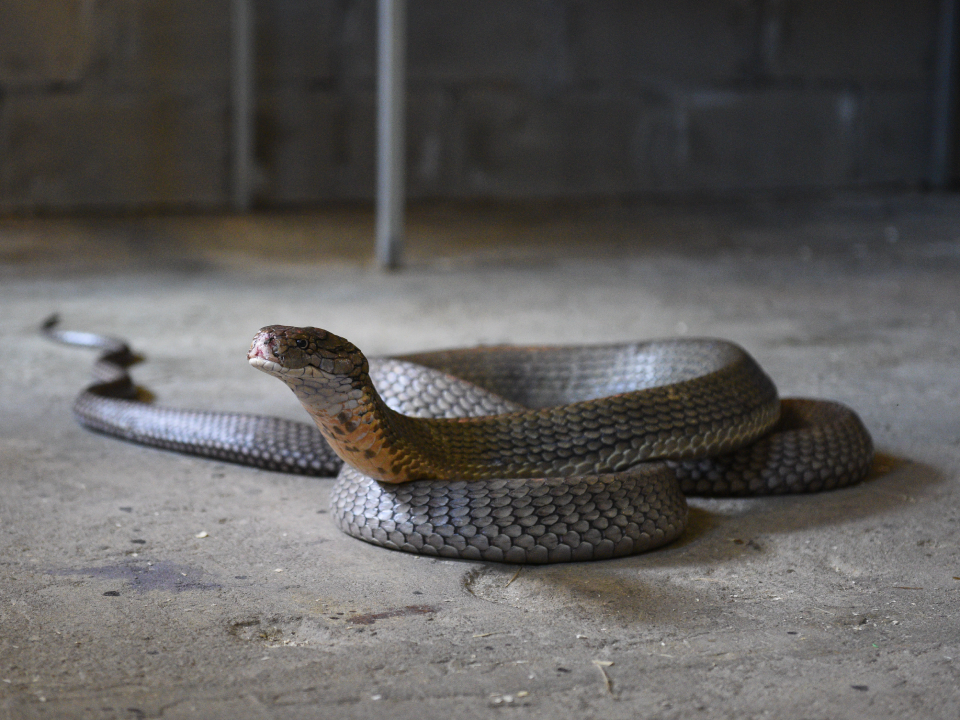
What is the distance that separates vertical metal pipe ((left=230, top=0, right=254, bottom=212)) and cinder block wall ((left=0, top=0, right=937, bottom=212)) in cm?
13

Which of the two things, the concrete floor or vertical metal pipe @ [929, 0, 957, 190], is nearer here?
the concrete floor

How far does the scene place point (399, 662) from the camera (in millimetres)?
2225

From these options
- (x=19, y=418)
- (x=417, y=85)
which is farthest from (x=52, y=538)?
(x=417, y=85)

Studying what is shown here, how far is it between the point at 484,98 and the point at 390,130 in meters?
3.33

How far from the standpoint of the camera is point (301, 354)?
2.48m

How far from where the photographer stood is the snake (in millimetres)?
2729

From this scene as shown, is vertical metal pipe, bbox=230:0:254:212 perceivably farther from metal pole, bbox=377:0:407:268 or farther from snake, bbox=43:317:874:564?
snake, bbox=43:317:874:564

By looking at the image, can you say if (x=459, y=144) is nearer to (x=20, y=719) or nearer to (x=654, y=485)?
(x=654, y=485)

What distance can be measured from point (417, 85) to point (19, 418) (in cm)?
677

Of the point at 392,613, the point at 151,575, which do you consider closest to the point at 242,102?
the point at 151,575

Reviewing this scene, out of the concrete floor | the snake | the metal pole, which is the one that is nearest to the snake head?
the snake

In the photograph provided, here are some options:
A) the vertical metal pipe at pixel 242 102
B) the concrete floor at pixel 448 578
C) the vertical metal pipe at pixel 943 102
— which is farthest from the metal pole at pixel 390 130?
the vertical metal pipe at pixel 943 102

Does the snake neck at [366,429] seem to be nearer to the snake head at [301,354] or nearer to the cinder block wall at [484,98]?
the snake head at [301,354]

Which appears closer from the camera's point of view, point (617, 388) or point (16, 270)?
point (617, 388)
